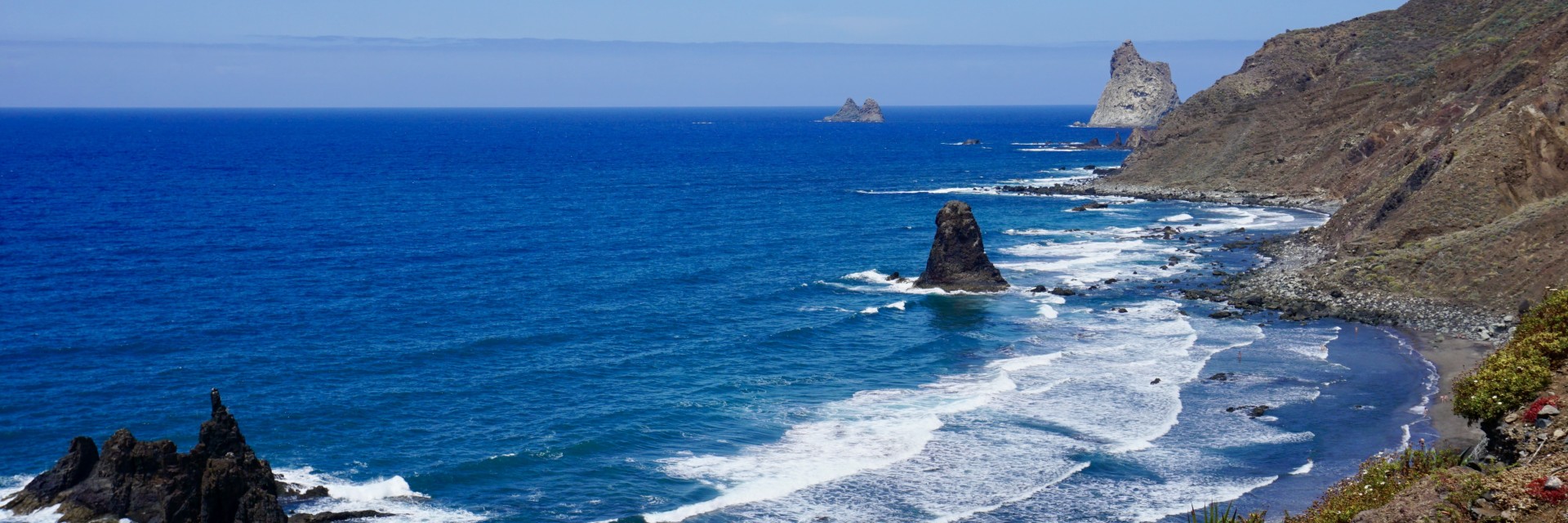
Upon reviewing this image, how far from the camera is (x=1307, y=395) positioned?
1789 inches

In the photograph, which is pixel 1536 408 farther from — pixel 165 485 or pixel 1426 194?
pixel 1426 194

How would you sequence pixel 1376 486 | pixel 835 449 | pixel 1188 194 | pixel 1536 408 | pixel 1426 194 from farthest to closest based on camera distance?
pixel 1188 194 → pixel 1426 194 → pixel 835 449 → pixel 1376 486 → pixel 1536 408

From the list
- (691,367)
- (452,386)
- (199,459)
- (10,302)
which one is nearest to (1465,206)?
(691,367)

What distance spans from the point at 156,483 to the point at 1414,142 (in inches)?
3519

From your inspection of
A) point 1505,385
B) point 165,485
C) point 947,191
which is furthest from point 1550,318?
point 947,191

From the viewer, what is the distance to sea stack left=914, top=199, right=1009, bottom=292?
223 ft

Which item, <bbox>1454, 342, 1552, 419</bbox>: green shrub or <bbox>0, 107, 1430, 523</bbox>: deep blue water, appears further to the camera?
<bbox>0, 107, 1430, 523</bbox>: deep blue water

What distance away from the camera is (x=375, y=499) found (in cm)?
3516

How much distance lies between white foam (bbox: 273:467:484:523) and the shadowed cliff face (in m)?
48.3

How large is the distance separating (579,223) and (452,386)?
177ft

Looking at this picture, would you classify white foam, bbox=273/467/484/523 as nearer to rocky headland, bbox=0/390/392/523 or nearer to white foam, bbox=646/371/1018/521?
rocky headland, bbox=0/390/392/523

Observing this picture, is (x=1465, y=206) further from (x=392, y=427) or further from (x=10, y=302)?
(x=10, y=302)

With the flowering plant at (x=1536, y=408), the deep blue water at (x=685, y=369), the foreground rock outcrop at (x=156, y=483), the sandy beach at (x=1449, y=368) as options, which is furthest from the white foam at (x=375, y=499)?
the sandy beach at (x=1449, y=368)

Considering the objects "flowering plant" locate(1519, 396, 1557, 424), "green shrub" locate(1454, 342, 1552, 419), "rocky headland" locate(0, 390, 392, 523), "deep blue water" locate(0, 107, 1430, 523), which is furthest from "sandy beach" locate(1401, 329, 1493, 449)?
"rocky headland" locate(0, 390, 392, 523)
